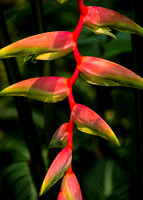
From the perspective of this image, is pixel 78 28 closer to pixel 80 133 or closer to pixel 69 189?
pixel 69 189

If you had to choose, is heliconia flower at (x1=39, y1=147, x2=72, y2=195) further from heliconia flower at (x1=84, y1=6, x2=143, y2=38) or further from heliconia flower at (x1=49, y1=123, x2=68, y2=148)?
heliconia flower at (x1=84, y1=6, x2=143, y2=38)

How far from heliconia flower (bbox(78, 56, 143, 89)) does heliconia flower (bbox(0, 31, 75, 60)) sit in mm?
23

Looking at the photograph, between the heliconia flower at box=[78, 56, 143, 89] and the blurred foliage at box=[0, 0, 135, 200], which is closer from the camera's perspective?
the heliconia flower at box=[78, 56, 143, 89]

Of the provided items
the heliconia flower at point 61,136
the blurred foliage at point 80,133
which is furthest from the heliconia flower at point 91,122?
→ the blurred foliage at point 80,133

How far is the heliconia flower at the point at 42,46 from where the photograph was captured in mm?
283

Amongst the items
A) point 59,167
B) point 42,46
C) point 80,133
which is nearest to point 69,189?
point 59,167

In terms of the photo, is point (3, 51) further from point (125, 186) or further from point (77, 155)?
point (77, 155)

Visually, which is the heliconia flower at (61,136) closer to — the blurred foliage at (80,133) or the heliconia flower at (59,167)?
the heliconia flower at (59,167)

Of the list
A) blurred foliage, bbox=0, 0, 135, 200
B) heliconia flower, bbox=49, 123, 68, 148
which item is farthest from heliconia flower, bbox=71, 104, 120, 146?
blurred foliage, bbox=0, 0, 135, 200

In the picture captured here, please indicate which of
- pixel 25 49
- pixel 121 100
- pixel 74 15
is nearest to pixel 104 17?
pixel 25 49

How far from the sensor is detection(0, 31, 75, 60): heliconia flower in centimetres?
28

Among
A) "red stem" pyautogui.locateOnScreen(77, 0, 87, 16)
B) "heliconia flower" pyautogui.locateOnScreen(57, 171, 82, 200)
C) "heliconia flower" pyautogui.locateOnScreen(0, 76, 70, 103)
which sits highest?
"red stem" pyautogui.locateOnScreen(77, 0, 87, 16)

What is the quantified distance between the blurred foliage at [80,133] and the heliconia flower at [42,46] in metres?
0.22

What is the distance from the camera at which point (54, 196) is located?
557 mm
